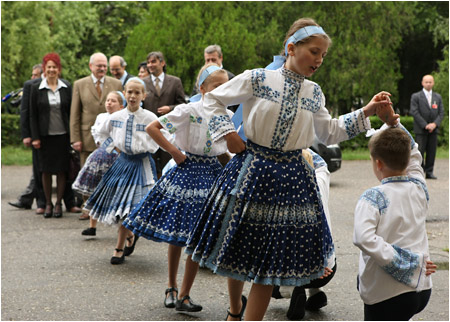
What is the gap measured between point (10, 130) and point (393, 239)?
20.6m

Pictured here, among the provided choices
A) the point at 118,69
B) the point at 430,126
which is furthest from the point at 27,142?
the point at 430,126

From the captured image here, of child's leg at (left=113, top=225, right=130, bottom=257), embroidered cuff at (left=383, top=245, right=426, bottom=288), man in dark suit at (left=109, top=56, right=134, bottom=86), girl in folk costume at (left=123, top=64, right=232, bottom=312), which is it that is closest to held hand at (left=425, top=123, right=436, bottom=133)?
man in dark suit at (left=109, top=56, right=134, bottom=86)

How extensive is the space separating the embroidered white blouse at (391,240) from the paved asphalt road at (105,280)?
163 cm

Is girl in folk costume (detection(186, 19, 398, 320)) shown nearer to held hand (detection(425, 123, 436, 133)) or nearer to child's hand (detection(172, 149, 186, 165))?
child's hand (detection(172, 149, 186, 165))

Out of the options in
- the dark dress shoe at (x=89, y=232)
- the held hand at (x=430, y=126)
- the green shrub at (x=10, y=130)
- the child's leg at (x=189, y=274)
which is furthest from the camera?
the green shrub at (x=10, y=130)

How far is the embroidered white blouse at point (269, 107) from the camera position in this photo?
4250 mm

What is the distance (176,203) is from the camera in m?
5.61

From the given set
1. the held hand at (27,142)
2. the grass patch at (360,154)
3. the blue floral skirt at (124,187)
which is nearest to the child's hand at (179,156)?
the blue floral skirt at (124,187)

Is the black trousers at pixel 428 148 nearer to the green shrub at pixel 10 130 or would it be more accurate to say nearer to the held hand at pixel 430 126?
the held hand at pixel 430 126

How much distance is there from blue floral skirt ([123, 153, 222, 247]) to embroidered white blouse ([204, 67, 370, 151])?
53.2 inches

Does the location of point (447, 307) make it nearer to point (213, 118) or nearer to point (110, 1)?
point (213, 118)

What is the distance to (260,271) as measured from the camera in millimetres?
4172

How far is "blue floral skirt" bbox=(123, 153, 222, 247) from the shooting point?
18.2ft

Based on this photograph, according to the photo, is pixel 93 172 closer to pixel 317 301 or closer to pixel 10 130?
pixel 317 301
